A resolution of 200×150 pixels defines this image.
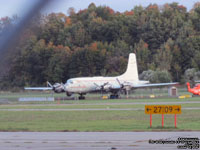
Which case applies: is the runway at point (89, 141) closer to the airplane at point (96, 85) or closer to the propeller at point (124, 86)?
the airplane at point (96, 85)

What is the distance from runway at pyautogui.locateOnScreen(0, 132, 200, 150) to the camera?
15636 millimetres

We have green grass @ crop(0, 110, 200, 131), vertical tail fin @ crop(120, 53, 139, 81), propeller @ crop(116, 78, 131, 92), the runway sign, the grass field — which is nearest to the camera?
the runway sign

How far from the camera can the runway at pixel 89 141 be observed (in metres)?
15.6

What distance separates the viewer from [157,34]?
3442 inches

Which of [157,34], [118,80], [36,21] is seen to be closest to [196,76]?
[157,34]

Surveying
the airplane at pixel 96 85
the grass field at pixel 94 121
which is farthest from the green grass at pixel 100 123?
the airplane at pixel 96 85

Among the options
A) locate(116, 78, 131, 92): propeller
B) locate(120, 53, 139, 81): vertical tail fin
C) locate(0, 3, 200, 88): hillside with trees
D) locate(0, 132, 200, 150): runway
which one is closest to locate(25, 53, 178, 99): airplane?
locate(116, 78, 131, 92): propeller

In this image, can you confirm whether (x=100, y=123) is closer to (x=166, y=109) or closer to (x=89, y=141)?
(x=166, y=109)

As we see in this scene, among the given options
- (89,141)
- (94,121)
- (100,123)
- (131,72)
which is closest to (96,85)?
(131,72)

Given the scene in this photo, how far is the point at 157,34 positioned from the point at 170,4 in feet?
60.0

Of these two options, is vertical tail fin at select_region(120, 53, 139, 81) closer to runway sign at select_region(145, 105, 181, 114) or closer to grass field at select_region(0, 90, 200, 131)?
grass field at select_region(0, 90, 200, 131)

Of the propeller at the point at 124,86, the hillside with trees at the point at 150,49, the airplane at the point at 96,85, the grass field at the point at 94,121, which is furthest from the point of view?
the hillside with trees at the point at 150,49

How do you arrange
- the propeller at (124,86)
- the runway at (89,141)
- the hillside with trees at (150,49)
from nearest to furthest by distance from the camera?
the runway at (89,141) → the propeller at (124,86) → the hillside with trees at (150,49)

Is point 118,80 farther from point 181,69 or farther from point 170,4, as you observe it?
point 170,4
